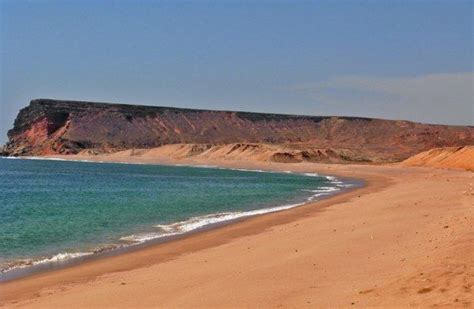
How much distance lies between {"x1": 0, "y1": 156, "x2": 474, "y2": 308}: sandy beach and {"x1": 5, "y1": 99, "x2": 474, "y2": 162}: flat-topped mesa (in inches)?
4914

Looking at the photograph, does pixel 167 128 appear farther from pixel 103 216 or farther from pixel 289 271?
pixel 289 271

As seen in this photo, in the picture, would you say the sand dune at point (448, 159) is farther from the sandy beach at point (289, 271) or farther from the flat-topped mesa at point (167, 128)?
the flat-topped mesa at point (167, 128)

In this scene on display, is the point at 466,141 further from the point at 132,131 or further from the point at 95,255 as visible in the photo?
the point at 95,255

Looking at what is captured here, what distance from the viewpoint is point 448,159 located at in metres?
76.3

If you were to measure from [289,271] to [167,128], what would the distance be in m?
155

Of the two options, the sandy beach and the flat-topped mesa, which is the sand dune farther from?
the flat-topped mesa

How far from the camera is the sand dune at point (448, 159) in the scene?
70.4 meters

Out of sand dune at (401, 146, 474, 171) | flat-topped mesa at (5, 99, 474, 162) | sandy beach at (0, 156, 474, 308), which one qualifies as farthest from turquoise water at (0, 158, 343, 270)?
flat-topped mesa at (5, 99, 474, 162)

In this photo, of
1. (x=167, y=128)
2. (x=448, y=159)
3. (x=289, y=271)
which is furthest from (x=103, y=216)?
(x=167, y=128)

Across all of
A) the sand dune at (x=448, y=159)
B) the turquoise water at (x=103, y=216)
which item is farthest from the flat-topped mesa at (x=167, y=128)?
the turquoise water at (x=103, y=216)

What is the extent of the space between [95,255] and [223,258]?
401 cm

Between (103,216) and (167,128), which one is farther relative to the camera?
(167,128)

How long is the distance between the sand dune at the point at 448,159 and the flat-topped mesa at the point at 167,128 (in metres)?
57.2

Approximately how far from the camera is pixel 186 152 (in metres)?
129
